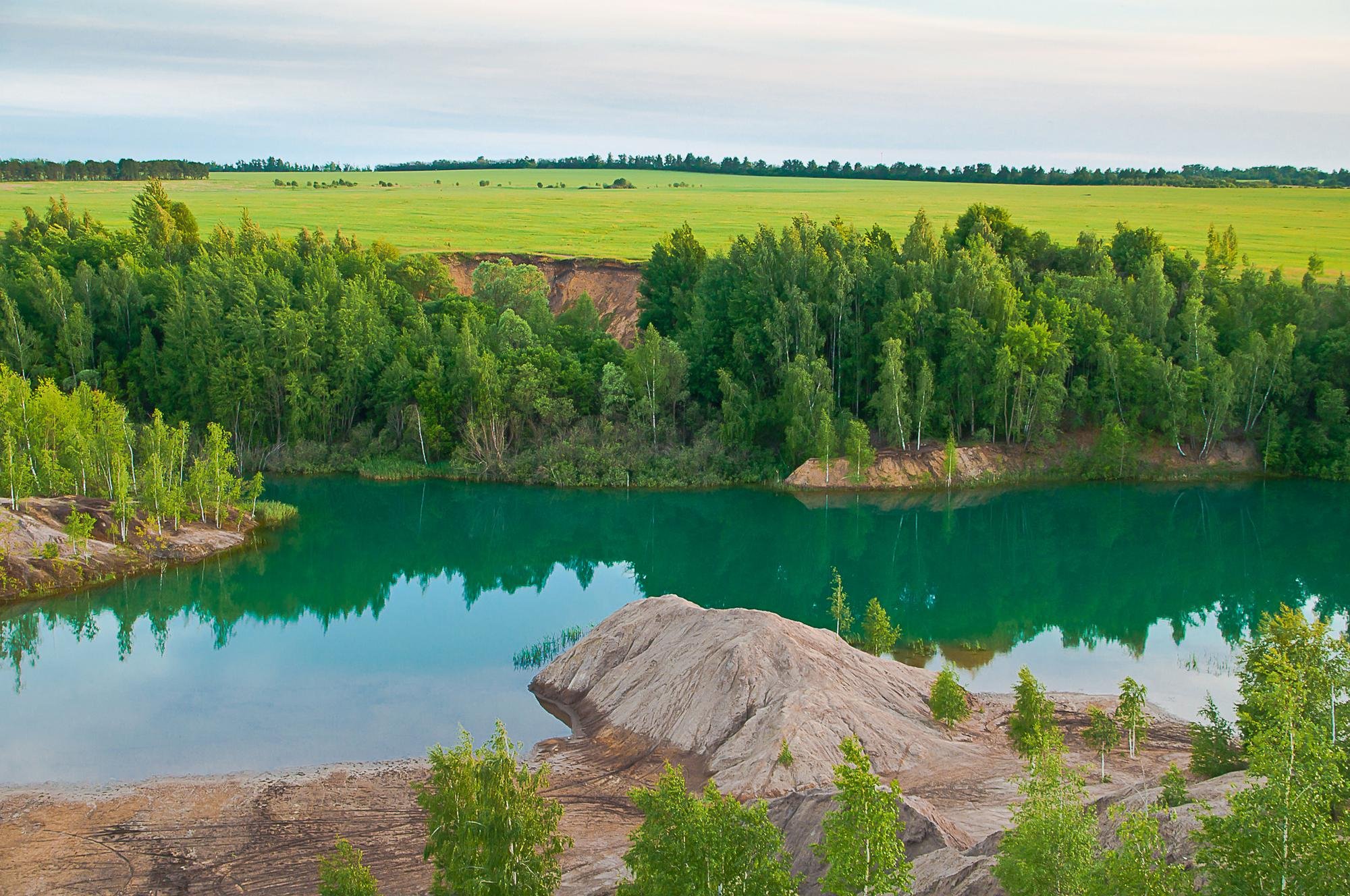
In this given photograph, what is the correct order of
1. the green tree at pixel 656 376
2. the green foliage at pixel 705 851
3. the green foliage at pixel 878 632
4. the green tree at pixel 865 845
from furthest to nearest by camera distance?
1. the green tree at pixel 656 376
2. the green foliage at pixel 878 632
3. the green tree at pixel 865 845
4. the green foliage at pixel 705 851

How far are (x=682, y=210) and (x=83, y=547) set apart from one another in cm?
7571

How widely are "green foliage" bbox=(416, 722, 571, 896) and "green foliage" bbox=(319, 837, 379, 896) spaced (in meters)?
0.89

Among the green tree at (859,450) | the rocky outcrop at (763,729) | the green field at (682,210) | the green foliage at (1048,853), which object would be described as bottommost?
the rocky outcrop at (763,729)

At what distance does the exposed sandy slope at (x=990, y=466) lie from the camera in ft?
169

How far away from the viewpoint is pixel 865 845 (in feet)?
47.8

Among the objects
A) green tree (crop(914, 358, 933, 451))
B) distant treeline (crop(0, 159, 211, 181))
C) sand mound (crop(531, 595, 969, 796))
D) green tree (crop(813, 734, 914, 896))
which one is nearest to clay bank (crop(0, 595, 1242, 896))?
sand mound (crop(531, 595, 969, 796))

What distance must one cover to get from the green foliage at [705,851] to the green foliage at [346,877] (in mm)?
Answer: 3765

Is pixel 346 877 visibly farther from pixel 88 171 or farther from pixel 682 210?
pixel 88 171

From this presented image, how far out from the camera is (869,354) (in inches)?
2164

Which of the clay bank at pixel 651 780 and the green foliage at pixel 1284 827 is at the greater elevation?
the green foliage at pixel 1284 827

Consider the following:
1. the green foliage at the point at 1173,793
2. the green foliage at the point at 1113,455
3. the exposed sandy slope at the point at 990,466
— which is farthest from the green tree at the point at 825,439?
the green foliage at the point at 1173,793

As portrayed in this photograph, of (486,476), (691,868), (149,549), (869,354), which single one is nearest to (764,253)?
(869,354)

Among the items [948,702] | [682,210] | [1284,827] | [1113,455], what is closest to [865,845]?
[1284,827]

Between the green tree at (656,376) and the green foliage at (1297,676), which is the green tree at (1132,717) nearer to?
the green foliage at (1297,676)
